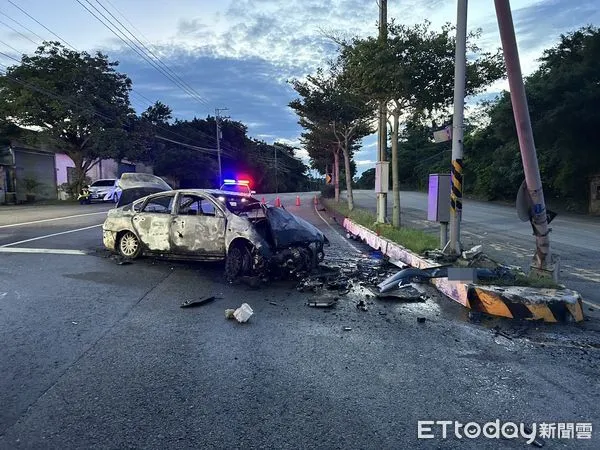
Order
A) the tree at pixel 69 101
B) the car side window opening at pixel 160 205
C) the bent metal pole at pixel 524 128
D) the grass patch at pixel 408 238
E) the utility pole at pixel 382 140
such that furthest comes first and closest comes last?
the tree at pixel 69 101 < the utility pole at pixel 382 140 < the grass patch at pixel 408 238 < the car side window opening at pixel 160 205 < the bent metal pole at pixel 524 128

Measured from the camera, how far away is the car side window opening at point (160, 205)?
9008mm

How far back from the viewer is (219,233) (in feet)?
26.8

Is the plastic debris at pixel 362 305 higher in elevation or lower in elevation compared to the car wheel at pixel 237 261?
lower

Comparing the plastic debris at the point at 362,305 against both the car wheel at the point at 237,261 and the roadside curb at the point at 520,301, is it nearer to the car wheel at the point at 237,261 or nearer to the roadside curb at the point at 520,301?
the roadside curb at the point at 520,301

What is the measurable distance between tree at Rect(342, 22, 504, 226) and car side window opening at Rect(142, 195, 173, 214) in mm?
6231

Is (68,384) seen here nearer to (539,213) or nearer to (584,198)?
(539,213)

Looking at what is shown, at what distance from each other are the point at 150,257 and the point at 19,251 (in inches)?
128

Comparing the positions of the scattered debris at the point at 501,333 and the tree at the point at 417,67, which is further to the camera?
the tree at the point at 417,67

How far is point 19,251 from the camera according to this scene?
10078 millimetres

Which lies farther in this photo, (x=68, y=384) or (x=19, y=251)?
(x=19, y=251)

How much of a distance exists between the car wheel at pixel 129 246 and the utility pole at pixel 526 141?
7.31m

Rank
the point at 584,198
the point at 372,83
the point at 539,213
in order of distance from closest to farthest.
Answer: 1. the point at 539,213
2. the point at 372,83
3. the point at 584,198

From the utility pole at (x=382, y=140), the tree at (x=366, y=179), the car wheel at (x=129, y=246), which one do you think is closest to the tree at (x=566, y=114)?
the utility pole at (x=382, y=140)

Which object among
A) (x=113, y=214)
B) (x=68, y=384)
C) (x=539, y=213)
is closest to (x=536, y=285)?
(x=539, y=213)
